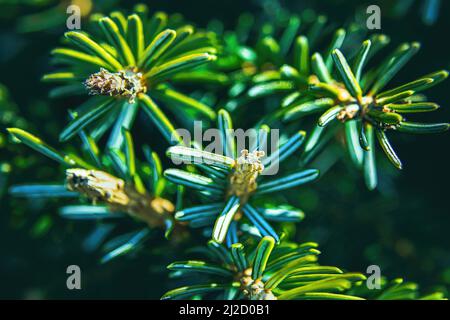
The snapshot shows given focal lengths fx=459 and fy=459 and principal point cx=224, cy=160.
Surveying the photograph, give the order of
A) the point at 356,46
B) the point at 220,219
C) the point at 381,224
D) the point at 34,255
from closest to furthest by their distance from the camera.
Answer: the point at 220,219 → the point at 356,46 → the point at 34,255 → the point at 381,224

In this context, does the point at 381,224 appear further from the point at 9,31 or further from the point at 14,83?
the point at 9,31

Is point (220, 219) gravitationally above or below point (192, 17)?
below

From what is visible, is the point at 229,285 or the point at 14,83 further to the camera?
the point at 14,83

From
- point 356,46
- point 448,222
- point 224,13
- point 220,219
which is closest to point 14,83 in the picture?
point 224,13

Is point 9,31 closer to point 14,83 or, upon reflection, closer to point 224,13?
point 14,83

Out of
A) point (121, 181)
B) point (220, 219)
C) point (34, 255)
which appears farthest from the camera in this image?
point (34, 255)

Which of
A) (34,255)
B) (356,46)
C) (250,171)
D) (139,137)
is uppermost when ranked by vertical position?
(356,46)
